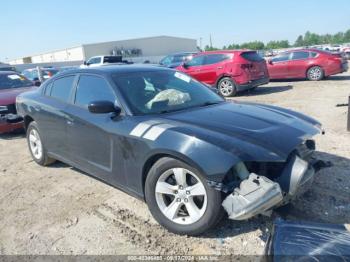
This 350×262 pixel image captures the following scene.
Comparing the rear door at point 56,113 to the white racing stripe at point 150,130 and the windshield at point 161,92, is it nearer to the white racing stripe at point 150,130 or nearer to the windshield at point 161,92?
the windshield at point 161,92

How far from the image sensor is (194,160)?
2812mm

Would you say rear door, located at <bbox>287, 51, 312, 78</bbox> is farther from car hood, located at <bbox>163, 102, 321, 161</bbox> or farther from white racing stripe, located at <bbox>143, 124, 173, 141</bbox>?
white racing stripe, located at <bbox>143, 124, 173, 141</bbox>

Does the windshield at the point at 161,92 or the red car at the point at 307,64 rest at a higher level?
the windshield at the point at 161,92

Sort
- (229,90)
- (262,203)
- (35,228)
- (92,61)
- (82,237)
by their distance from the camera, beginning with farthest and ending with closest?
(92,61) → (229,90) → (35,228) → (82,237) → (262,203)

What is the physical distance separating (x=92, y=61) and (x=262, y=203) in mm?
21087

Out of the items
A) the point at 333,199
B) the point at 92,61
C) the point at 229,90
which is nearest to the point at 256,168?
the point at 333,199

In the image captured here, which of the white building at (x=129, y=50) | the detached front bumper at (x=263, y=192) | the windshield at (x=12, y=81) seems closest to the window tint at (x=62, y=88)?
the detached front bumper at (x=263, y=192)

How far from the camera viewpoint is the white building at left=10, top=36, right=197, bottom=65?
2042 inches

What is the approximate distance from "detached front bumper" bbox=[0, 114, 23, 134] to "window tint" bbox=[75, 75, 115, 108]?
11.8 feet

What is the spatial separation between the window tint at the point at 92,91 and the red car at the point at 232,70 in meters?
7.79

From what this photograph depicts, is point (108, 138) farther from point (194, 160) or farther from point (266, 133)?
point (266, 133)

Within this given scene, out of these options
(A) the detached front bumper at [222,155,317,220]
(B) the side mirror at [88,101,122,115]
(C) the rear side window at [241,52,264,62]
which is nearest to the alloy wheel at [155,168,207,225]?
(A) the detached front bumper at [222,155,317,220]

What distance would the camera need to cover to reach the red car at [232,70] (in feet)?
37.0

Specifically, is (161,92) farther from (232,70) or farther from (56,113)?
(232,70)
